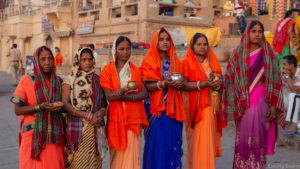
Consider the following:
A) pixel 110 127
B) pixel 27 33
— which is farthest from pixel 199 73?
pixel 27 33

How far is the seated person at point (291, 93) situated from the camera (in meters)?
5.42

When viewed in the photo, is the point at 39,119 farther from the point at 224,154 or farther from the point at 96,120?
the point at 224,154

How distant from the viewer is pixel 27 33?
2719cm

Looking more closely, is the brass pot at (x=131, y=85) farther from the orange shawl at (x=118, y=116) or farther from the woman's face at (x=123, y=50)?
the woman's face at (x=123, y=50)

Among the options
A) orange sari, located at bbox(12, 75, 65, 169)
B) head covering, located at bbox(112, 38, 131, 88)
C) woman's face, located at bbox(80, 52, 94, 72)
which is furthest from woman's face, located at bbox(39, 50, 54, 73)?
head covering, located at bbox(112, 38, 131, 88)

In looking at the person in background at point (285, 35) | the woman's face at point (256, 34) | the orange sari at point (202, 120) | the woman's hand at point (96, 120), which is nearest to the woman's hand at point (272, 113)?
the orange sari at point (202, 120)

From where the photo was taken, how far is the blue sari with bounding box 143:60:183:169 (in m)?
3.57

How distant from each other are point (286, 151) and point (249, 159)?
214cm

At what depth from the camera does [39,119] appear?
3.22m

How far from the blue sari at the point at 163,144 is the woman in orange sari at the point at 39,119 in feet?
3.10

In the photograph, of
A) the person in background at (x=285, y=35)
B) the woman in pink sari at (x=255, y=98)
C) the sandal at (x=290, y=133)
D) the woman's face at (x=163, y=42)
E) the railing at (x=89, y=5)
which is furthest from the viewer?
the railing at (x=89, y=5)

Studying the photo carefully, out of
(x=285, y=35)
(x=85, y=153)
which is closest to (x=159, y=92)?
(x=85, y=153)

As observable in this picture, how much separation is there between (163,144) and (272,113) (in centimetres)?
117

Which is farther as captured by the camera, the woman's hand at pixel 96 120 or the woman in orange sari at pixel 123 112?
the woman in orange sari at pixel 123 112
